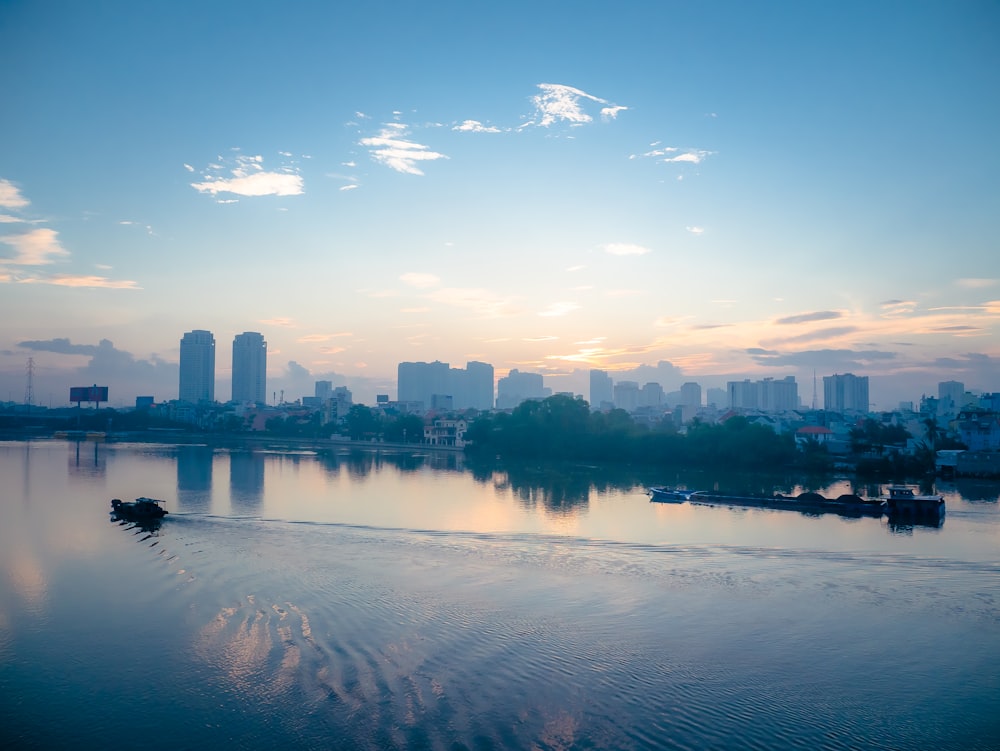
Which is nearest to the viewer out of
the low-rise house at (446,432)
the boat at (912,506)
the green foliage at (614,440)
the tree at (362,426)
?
the boat at (912,506)

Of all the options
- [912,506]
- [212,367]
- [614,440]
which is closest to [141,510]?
[912,506]

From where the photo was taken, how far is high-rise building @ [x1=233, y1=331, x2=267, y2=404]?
69.5 metres

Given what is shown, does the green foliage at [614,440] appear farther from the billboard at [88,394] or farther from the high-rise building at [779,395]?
the high-rise building at [779,395]

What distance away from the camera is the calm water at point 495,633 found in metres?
4.00

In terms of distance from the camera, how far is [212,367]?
226 feet

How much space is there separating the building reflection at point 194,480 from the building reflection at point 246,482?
442 mm

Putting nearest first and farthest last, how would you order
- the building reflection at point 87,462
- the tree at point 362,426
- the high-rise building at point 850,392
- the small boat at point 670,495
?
1. the small boat at point 670,495
2. the building reflection at point 87,462
3. the tree at point 362,426
4. the high-rise building at point 850,392

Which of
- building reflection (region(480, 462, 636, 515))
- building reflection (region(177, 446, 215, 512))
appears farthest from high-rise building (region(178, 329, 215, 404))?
building reflection (region(480, 462, 636, 515))

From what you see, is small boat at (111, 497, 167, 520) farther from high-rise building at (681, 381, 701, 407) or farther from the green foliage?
high-rise building at (681, 381, 701, 407)

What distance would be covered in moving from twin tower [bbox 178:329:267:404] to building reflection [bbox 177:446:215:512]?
45.4m

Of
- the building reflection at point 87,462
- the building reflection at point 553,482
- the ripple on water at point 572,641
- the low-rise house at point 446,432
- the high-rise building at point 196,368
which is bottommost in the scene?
the ripple on water at point 572,641

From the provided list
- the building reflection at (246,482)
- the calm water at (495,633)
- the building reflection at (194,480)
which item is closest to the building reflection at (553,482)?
the calm water at (495,633)

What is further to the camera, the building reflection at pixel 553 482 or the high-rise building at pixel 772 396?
the high-rise building at pixel 772 396

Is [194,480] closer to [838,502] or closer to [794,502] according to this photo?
[794,502]
